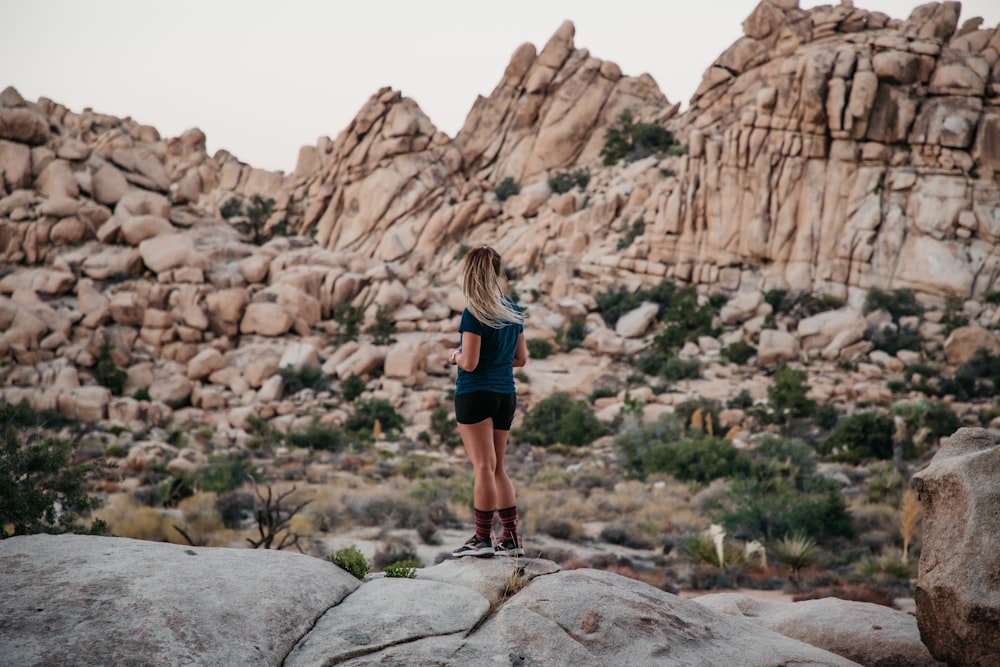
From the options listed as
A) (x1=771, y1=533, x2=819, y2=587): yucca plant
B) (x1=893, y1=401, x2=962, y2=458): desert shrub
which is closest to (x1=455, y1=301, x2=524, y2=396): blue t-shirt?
(x1=771, y1=533, x2=819, y2=587): yucca plant

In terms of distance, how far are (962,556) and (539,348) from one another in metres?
27.9

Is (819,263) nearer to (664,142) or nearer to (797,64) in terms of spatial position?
(797,64)

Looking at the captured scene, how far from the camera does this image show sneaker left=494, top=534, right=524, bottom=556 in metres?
5.07

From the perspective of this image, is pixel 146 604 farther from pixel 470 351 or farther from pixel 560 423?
pixel 560 423

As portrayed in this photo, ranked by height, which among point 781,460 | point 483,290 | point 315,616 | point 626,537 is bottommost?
point 626,537

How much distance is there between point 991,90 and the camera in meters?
35.3

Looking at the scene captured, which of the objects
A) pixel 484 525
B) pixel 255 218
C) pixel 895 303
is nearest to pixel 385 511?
pixel 484 525

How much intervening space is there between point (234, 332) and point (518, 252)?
17.4 meters

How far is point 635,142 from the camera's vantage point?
48000 millimetres

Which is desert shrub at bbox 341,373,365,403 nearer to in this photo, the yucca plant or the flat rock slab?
the yucca plant

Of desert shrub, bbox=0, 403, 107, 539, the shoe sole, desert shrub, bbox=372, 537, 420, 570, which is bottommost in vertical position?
desert shrub, bbox=372, 537, 420, 570

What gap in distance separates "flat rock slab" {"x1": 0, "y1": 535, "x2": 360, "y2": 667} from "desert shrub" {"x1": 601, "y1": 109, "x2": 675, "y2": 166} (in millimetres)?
46043

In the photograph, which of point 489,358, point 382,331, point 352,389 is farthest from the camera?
point 382,331

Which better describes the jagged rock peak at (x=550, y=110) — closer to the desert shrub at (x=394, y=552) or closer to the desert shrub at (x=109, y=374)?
the desert shrub at (x=109, y=374)
